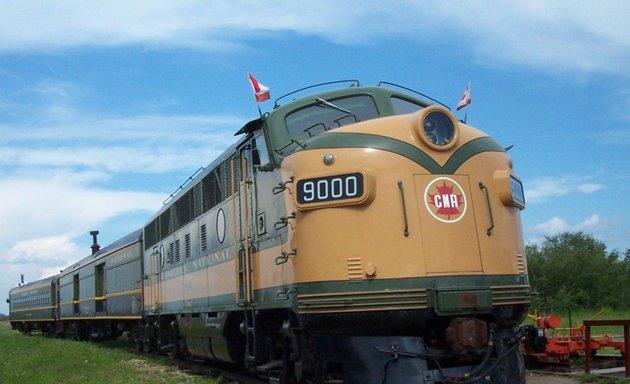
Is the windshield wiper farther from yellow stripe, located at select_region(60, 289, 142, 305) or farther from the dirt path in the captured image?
yellow stripe, located at select_region(60, 289, 142, 305)

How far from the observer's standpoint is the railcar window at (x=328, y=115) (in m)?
8.37

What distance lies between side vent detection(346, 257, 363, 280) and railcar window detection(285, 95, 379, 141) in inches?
68.8

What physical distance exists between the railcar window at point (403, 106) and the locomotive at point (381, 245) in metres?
0.02

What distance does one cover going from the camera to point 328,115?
27.8ft

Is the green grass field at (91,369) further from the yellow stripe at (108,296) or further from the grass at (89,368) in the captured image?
the yellow stripe at (108,296)

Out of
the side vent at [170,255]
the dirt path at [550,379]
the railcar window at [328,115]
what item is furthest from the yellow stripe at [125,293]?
the railcar window at [328,115]

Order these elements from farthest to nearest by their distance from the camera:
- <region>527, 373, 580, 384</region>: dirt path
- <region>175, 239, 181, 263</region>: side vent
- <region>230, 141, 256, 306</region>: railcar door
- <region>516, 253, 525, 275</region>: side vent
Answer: <region>175, 239, 181, 263</region>: side vent < <region>527, 373, 580, 384</region>: dirt path < <region>230, 141, 256, 306</region>: railcar door < <region>516, 253, 525, 275</region>: side vent

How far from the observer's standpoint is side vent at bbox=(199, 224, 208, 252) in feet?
38.9

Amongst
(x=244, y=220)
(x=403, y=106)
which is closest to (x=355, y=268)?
(x=403, y=106)

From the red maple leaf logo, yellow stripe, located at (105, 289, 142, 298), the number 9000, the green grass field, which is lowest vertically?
the green grass field

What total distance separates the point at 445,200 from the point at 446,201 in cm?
1

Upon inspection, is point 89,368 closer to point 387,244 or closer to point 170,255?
point 170,255

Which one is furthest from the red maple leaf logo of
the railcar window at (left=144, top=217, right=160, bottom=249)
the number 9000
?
the railcar window at (left=144, top=217, right=160, bottom=249)

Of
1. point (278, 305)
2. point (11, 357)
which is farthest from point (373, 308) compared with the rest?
point (11, 357)
